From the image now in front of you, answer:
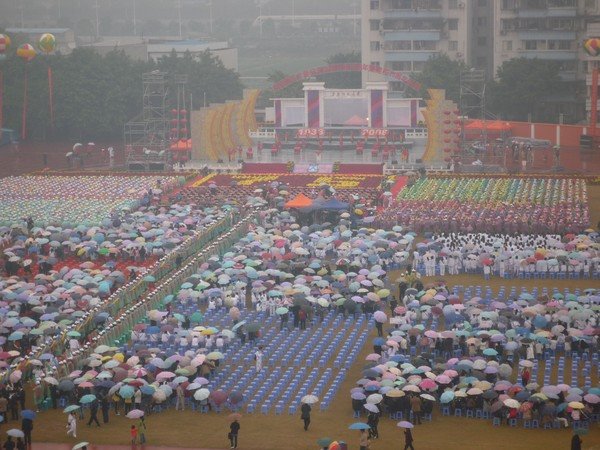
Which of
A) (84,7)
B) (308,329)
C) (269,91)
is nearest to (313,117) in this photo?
(269,91)

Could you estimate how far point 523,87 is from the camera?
283 feet

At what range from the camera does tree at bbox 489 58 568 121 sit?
86375mm

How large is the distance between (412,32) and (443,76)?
9.97m

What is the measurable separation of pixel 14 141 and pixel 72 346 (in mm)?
50333

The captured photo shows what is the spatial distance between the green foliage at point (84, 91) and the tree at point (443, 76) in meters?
14.7

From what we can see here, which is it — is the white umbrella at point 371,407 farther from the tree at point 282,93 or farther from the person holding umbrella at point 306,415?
the tree at point 282,93

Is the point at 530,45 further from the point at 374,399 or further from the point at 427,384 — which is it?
the point at 374,399

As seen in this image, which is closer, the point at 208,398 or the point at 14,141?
the point at 208,398

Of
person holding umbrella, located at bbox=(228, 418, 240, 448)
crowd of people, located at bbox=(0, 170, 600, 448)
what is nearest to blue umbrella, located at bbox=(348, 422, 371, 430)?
crowd of people, located at bbox=(0, 170, 600, 448)

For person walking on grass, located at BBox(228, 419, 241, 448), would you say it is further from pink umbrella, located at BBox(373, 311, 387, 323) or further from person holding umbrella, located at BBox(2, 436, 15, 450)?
pink umbrella, located at BBox(373, 311, 387, 323)

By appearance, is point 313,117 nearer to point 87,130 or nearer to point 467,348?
point 87,130

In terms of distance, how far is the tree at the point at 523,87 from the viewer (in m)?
86.4

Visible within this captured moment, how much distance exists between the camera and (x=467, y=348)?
37.4 metres

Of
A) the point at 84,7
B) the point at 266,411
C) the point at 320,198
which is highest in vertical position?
the point at 84,7
